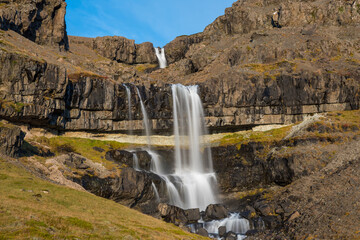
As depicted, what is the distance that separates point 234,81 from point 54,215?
217 ft

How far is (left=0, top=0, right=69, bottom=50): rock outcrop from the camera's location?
102m

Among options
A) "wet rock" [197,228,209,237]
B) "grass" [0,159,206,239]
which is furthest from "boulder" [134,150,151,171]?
"grass" [0,159,206,239]

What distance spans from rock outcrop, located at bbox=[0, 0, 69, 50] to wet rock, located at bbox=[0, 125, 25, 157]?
7028 cm

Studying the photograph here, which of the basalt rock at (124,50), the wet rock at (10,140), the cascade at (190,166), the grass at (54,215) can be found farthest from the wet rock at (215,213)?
the basalt rock at (124,50)

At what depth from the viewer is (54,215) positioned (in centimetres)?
2241

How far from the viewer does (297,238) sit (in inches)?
1248

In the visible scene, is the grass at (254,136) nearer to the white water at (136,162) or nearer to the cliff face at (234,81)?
the cliff face at (234,81)

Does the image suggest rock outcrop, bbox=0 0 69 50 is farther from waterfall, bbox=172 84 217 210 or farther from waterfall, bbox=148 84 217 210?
waterfall, bbox=148 84 217 210

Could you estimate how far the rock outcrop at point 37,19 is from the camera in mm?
101812

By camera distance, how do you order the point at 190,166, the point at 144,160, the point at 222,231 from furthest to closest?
the point at 190,166 → the point at 144,160 → the point at 222,231

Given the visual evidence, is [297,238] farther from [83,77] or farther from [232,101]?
[83,77]

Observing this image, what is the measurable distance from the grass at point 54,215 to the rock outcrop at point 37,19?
281ft

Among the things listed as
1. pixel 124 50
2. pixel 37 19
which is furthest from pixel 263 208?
pixel 124 50

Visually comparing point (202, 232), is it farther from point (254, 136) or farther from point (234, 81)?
point (234, 81)
